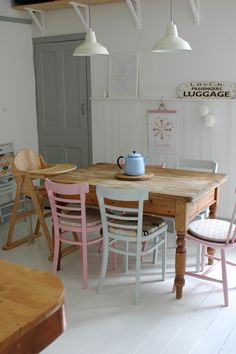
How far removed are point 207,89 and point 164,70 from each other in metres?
0.52

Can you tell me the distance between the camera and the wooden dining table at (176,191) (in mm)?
2953

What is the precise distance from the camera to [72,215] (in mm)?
3354

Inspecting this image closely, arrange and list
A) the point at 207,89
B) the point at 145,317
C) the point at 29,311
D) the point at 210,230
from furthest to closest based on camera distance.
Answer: the point at 207,89 < the point at 210,230 < the point at 145,317 < the point at 29,311

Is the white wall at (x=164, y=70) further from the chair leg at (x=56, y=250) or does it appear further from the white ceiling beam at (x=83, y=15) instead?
the chair leg at (x=56, y=250)

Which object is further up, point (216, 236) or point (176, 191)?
point (176, 191)

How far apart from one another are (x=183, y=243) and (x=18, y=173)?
1.66m

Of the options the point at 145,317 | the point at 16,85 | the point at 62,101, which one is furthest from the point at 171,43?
the point at 16,85

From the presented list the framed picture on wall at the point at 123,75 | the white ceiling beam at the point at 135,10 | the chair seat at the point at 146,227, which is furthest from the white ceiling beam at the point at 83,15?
the chair seat at the point at 146,227

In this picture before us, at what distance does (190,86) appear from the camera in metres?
4.40

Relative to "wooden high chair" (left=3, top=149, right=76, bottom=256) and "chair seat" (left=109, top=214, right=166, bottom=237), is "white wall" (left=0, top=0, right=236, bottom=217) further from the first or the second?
"chair seat" (left=109, top=214, right=166, bottom=237)

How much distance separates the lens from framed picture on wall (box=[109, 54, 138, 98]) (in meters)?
4.70

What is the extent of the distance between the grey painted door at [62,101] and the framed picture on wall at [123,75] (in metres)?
0.33

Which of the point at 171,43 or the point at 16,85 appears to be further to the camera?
the point at 16,85

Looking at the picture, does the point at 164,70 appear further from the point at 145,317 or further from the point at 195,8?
the point at 145,317
